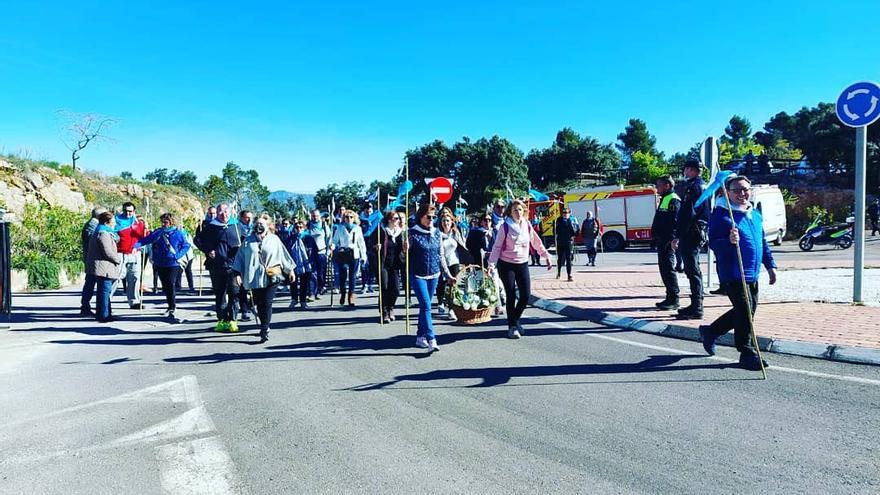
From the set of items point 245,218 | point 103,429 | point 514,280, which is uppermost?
point 245,218

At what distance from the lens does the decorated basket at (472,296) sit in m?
8.38

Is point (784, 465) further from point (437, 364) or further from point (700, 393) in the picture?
point (437, 364)

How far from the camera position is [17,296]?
1265 cm

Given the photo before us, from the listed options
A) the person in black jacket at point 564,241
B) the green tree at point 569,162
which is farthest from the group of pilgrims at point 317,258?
the green tree at point 569,162

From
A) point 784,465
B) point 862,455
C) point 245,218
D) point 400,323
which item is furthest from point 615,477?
point 245,218

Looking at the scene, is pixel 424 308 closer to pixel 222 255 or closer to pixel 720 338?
pixel 720 338

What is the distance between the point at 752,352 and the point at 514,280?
9.23ft

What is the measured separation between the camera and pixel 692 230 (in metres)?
7.82

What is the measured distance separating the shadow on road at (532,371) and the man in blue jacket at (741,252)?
36 centimetres

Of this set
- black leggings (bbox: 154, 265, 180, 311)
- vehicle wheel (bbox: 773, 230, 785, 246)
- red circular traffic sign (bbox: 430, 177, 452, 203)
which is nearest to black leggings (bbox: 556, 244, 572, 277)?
black leggings (bbox: 154, 265, 180, 311)

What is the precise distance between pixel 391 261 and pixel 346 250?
6.45 ft

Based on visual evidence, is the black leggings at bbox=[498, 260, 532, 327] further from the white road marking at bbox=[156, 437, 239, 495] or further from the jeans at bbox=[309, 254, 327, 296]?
the jeans at bbox=[309, 254, 327, 296]

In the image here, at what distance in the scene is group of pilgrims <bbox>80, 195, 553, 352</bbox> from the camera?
7250 mm

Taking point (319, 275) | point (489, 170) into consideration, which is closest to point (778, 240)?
point (319, 275)
